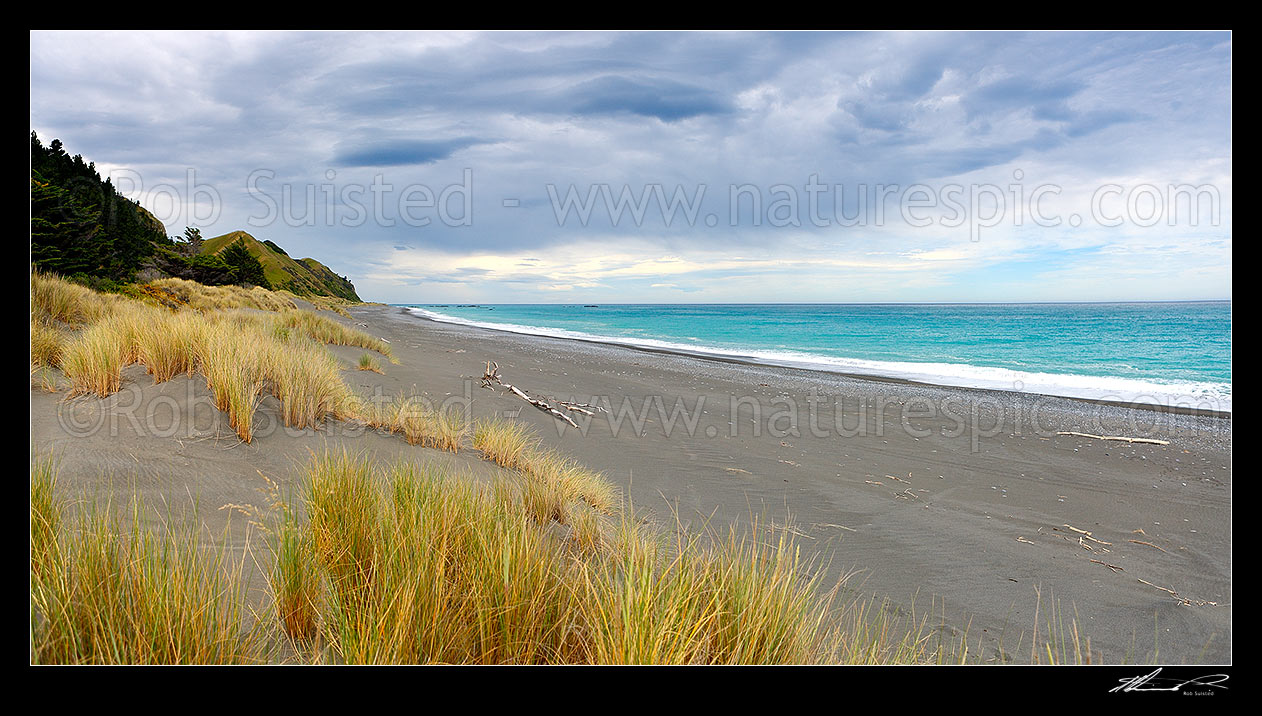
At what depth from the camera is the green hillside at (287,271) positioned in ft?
259

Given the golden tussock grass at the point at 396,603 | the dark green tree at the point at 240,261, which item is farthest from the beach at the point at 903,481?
the dark green tree at the point at 240,261

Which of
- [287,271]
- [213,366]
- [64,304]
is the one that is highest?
[287,271]

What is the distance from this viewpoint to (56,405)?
14.6 ft

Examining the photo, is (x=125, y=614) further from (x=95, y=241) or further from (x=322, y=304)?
(x=322, y=304)

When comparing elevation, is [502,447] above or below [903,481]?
above

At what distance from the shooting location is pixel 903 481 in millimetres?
6352

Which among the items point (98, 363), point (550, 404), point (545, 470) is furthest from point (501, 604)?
point (550, 404)

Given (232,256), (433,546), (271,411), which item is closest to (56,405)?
(271,411)

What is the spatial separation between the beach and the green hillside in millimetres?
75820
